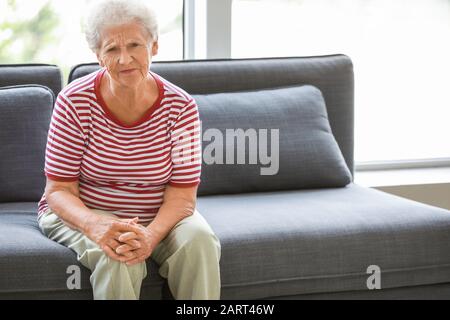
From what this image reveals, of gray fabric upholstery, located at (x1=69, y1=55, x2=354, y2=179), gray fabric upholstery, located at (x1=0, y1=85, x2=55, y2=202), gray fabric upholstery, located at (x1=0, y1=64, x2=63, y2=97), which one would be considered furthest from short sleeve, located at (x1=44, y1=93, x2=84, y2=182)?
gray fabric upholstery, located at (x1=69, y1=55, x2=354, y2=179)

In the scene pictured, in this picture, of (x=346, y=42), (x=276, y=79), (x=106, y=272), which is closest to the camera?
(x=106, y=272)

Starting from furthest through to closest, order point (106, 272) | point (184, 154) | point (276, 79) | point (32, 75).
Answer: point (276, 79)
point (32, 75)
point (184, 154)
point (106, 272)

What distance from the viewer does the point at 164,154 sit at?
8.31 feet

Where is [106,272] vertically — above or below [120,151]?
below

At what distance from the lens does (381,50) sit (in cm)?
397

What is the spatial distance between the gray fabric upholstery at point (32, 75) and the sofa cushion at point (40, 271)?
0.72 meters

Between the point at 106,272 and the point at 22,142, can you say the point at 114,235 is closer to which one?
the point at 106,272

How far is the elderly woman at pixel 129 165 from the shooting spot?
2393mm

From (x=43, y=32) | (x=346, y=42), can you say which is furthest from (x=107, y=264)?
(x=346, y=42)

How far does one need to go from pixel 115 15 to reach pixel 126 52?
0.34ft

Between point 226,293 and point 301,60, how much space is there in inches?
45.0

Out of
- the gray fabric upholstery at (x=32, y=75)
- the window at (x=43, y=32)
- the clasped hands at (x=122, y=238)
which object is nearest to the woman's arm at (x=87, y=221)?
the clasped hands at (x=122, y=238)
